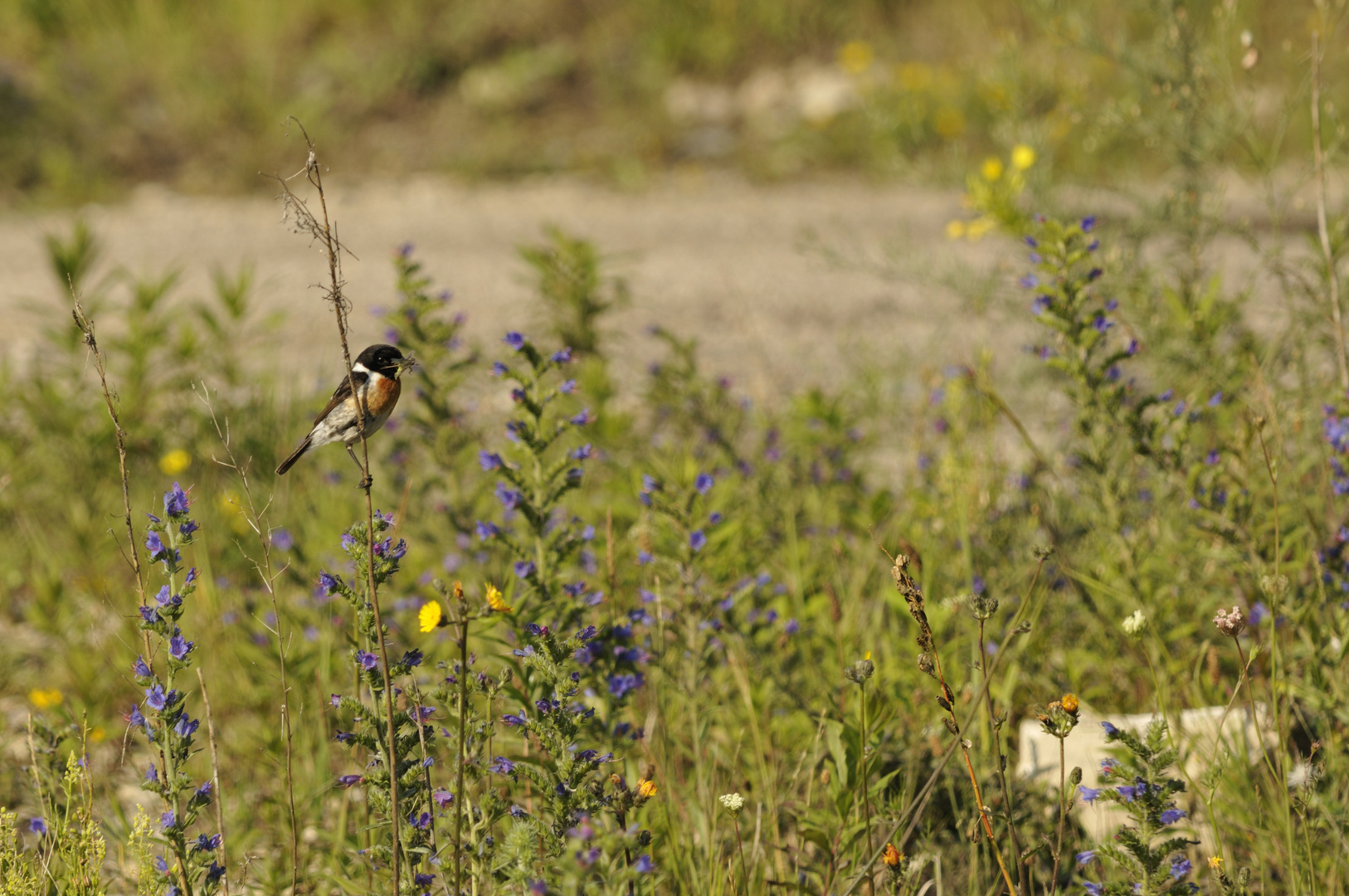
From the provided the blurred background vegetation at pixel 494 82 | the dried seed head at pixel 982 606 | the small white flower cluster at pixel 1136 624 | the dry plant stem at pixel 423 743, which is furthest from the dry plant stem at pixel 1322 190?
the blurred background vegetation at pixel 494 82

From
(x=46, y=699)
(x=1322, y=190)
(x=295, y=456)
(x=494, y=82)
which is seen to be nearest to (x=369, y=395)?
(x=295, y=456)

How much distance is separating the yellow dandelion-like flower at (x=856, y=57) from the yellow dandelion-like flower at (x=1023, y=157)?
682 centimetres

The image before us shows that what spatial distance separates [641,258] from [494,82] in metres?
5.01

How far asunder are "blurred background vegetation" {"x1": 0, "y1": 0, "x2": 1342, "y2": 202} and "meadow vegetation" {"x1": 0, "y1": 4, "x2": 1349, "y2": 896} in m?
5.83

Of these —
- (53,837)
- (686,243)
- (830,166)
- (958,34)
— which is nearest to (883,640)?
(53,837)

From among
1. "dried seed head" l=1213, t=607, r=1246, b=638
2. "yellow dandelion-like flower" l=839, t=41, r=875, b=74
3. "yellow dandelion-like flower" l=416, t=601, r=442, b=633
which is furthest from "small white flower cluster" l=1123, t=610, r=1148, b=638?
"yellow dandelion-like flower" l=839, t=41, r=875, b=74

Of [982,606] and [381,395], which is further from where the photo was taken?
[381,395]

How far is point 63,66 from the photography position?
11320 millimetres

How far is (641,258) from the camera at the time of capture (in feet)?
23.6

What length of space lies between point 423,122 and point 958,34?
18.0 feet

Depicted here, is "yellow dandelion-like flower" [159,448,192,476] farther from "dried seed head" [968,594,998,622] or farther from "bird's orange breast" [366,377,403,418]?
"dried seed head" [968,594,998,622]

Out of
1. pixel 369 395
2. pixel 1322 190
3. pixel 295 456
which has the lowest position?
pixel 295 456

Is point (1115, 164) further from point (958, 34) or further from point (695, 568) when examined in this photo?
point (695, 568)

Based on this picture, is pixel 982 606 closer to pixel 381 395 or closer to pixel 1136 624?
pixel 1136 624
